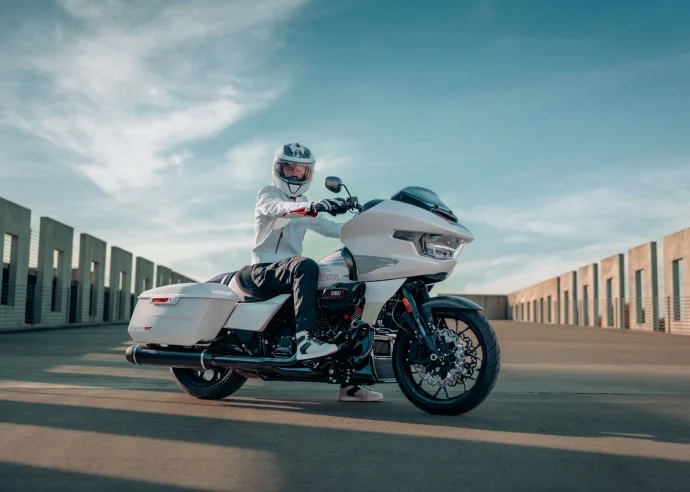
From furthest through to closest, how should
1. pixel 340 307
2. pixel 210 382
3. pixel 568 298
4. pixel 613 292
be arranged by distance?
pixel 568 298 → pixel 613 292 → pixel 210 382 → pixel 340 307

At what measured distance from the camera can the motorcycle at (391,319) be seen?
564 cm

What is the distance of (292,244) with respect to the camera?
21.8 ft

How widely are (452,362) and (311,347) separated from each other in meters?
0.96

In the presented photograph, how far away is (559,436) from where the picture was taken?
16.1 feet

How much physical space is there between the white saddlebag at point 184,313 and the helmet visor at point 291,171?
972mm

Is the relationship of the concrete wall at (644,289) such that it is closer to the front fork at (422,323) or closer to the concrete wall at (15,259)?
the concrete wall at (15,259)

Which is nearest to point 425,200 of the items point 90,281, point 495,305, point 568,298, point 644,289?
point 644,289

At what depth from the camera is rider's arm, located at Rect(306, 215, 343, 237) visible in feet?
22.4

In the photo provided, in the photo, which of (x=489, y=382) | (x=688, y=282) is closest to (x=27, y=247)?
(x=688, y=282)

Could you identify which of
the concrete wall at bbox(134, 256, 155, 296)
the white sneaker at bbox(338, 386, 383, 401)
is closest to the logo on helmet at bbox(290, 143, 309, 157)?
the white sneaker at bbox(338, 386, 383, 401)

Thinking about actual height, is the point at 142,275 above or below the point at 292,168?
above

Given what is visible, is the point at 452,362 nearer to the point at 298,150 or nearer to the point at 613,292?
the point at 298,150

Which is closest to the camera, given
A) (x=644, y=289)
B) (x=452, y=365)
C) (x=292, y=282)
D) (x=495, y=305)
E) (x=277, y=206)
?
(x=452, y=365)

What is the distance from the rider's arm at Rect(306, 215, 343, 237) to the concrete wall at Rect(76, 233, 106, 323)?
134 ft
